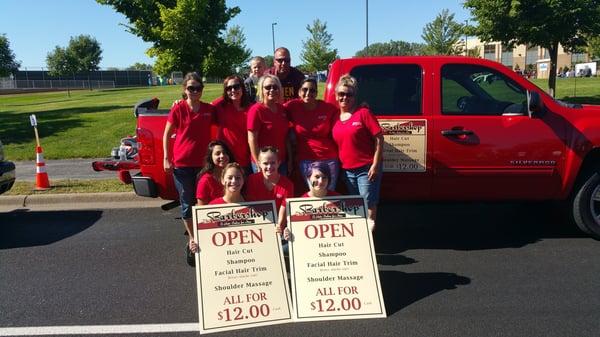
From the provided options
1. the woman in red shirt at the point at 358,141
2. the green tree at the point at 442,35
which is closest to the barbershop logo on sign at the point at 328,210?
the woman in red shirt at the point at 358,141

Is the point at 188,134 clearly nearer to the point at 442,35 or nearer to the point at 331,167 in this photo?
the point at 331,167

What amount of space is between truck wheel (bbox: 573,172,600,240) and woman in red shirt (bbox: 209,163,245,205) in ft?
10.5

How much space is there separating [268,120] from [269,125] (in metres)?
0.04

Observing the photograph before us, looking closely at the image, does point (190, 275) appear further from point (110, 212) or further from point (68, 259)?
point (110, 212)

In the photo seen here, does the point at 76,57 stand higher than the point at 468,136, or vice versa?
the point at 76,57

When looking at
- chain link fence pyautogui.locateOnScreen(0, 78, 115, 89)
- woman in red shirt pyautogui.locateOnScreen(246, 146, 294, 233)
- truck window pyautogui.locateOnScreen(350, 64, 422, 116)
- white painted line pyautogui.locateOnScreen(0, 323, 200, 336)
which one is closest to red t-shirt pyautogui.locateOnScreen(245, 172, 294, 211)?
woman in red shirt pyautogui.locateOnScreen(246, 146, 294, 233)

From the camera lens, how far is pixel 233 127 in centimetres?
425

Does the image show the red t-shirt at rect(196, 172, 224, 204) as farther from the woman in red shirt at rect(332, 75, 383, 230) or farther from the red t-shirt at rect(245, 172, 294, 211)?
the woman in red shirt at rect(332, 75, 383, 230)

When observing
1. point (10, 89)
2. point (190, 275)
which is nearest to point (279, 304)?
point (190, 275)

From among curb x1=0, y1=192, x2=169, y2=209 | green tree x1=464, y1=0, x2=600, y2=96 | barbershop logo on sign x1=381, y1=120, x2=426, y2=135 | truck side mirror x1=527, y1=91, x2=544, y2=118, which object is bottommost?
curb x1=0, y1=192, x2=169, y2=209

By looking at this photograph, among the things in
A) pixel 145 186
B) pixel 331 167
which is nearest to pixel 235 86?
pixel 331 167

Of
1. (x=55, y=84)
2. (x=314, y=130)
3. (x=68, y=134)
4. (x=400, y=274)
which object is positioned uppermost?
(x=55, y=84)

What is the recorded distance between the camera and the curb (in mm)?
6793

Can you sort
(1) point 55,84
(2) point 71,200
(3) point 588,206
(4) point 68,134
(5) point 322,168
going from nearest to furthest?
(5) point 322,168
(3) point 588,206
(2) point 71,200
(4) point 68,134
(1) point 55,84
